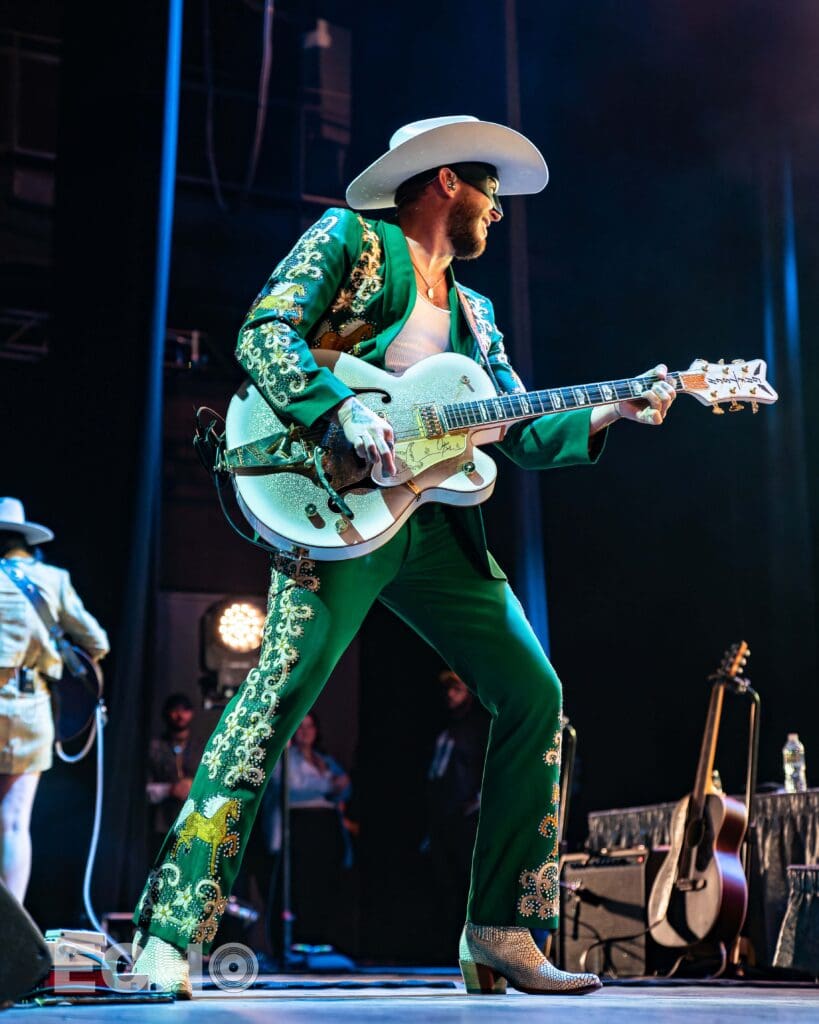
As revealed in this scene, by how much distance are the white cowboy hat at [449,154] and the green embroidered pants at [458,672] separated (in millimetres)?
823

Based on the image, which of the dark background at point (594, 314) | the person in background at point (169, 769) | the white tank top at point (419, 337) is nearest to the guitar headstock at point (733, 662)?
the dark background at point (594, 314)

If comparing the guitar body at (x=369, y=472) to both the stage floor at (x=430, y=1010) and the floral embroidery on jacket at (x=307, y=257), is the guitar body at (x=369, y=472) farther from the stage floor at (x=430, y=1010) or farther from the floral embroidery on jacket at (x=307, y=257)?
the stage floor at (x=430, y=1010)

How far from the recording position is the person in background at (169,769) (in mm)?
7836

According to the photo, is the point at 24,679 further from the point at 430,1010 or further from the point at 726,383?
the point at 430,1010

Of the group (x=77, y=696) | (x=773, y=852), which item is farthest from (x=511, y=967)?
(x=77, y=696)

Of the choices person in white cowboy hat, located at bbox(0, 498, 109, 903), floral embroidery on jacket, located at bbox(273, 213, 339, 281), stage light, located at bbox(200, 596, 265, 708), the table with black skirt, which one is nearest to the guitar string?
floral embroidery on jacket, located at bbox(273, 213, 339, 281)

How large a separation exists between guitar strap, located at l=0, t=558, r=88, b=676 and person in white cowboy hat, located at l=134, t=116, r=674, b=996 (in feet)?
11.3

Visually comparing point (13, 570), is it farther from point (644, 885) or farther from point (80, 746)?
point (644, 885)

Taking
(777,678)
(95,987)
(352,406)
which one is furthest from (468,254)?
(777,678)

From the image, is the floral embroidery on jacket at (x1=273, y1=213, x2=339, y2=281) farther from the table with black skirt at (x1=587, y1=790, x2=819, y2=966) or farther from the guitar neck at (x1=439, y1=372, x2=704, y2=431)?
the table with black skirt at (x1=587, y1=790, x2=819, y2=966)

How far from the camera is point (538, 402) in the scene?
296 centimetres

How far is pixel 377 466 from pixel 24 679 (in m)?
3.75

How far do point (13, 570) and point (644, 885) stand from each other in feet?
10.2

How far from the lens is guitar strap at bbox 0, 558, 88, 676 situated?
608 centimetres
